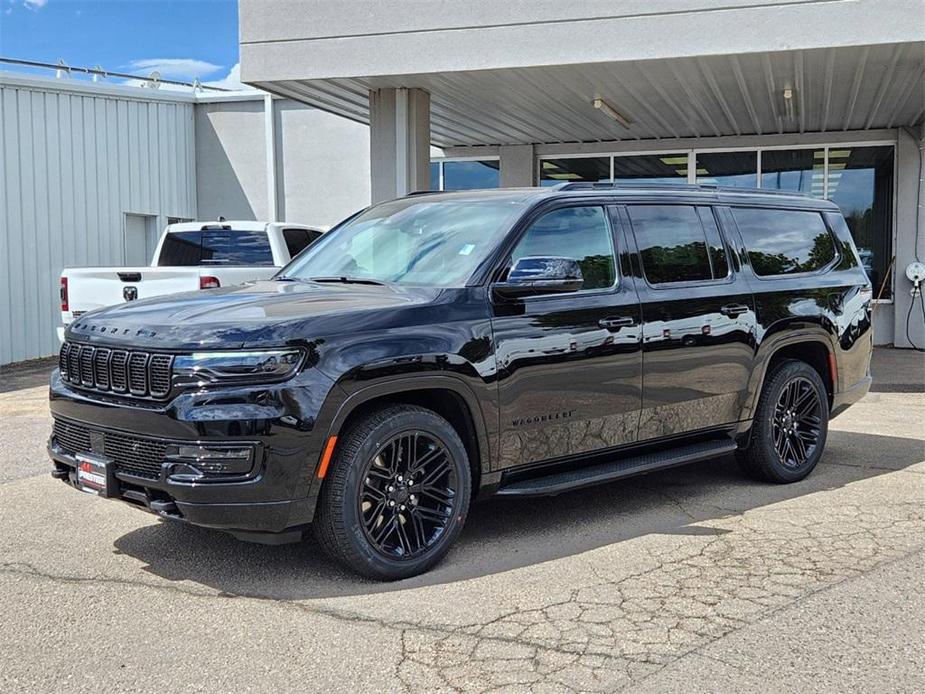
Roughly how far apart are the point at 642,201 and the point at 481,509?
6.92 feet

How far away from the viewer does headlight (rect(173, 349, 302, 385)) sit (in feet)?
13.8

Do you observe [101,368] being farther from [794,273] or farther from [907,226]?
[907,226]

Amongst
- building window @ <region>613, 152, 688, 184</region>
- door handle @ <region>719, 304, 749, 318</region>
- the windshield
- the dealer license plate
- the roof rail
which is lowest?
the dealer license plate

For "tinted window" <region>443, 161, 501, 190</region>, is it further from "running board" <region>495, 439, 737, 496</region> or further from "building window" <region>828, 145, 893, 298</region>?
"running board" <region>495, 439, 737, 496</region>

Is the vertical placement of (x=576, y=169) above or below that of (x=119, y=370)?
above

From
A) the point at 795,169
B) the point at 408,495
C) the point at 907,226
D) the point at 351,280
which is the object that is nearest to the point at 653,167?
the point at 795,169

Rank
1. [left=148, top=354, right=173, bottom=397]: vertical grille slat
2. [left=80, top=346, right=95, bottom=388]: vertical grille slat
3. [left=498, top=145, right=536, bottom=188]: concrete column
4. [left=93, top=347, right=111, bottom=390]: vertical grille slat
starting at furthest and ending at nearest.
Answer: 1. [left=498, top=145, right=536, bottom=188]: concrete column
2. [left=80, top=346, right=95, bottom=388]: vertical grille slat
3. [left=93, top=347, right=111, bottom=390]: vertical grille slat
4. [left=148, top=354, right=173, bottom=397]: vertical grille slat

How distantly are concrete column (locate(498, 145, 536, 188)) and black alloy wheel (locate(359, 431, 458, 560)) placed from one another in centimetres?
1243

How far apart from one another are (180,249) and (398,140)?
2.90 m

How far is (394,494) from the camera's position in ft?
15.2

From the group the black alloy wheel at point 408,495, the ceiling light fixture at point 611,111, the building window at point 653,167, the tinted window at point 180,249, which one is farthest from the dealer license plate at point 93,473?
the building window at point 653,167

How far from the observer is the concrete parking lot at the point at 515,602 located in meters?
3.64

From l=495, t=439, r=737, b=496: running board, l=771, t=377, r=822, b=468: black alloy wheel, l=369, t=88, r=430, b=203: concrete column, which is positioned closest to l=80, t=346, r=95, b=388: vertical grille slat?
l=495, t=439, r=737, b=496: running board

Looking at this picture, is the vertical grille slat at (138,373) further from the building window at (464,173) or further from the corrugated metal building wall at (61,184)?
the building window at (464,173)
